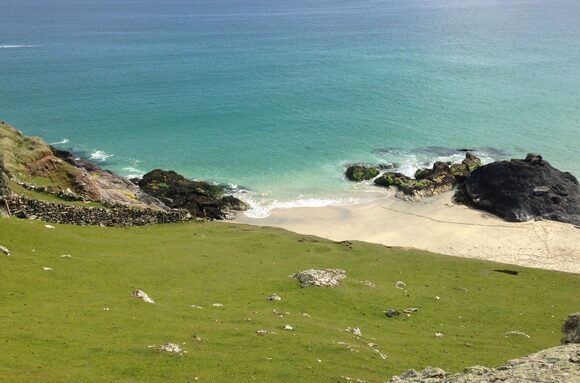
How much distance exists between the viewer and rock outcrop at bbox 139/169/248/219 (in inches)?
3260

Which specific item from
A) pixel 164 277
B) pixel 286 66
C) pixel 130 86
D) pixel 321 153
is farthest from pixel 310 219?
pixel 286 66

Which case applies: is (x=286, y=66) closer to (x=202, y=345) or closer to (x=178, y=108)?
(x=178, y=108)

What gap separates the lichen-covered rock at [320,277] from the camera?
50062 millimetres

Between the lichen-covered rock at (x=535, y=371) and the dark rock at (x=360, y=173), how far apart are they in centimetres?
7438

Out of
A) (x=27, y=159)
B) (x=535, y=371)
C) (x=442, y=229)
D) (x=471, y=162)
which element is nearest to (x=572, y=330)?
(x=535, y=371)

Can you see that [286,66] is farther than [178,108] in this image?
Yes

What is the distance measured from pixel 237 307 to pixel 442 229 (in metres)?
47.2

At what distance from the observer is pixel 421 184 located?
96062 mm

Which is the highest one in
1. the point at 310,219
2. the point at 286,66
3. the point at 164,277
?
the point at 286,66

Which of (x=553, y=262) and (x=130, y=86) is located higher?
(x=130, y=86)

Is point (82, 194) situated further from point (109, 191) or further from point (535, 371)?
point (535, 371)

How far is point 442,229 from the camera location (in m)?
82.2

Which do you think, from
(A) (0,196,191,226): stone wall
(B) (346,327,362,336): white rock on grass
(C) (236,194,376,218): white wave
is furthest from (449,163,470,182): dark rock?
(B) (346,327,362,336): white rock on grass

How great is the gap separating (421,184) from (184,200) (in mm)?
41679
